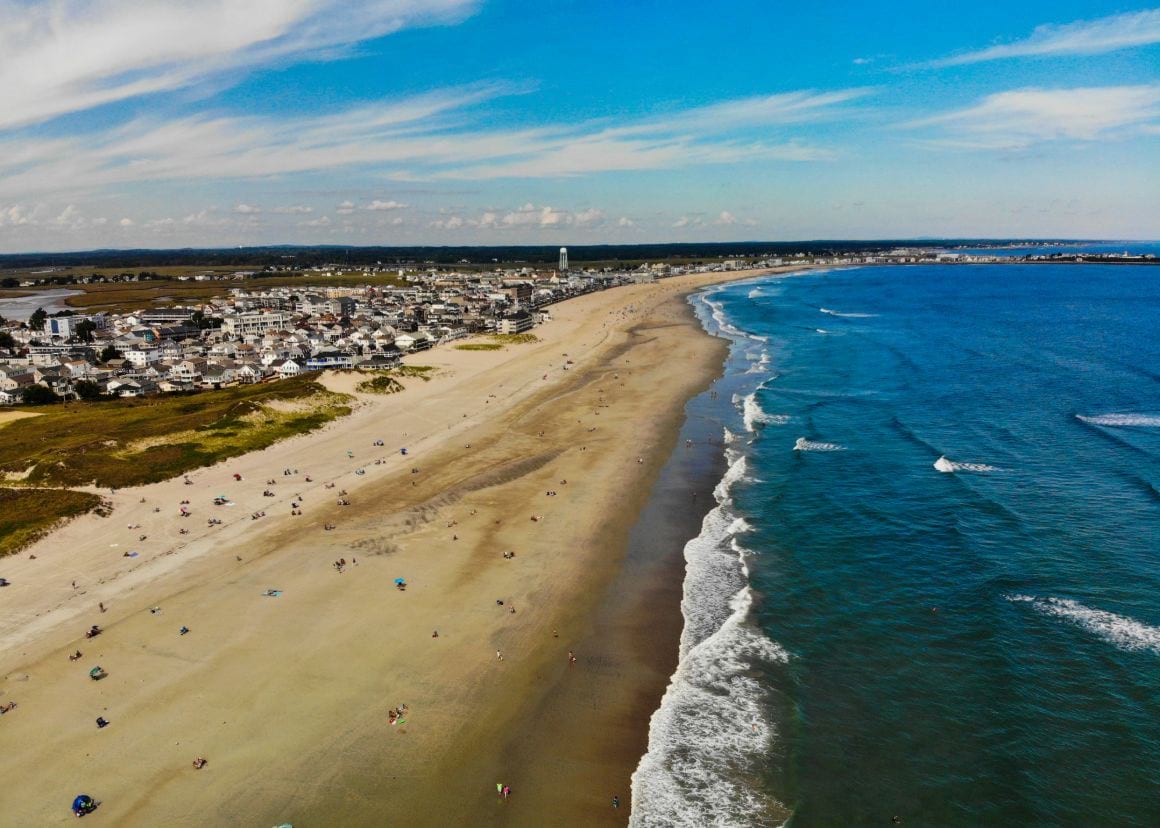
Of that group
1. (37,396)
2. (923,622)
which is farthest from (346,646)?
(37,396)

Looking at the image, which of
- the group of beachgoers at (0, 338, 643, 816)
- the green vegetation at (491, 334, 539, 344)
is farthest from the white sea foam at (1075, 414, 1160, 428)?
the green vegetation at (491, 334, 539, 344)

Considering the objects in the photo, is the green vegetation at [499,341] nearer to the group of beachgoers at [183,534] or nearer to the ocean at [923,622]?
the group of beachgoers at [183,534]

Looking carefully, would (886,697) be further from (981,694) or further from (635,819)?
(635,819)

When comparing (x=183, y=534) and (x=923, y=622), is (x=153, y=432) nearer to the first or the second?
(x=183, y=534)

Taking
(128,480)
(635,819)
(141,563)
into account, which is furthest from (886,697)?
(128,480)

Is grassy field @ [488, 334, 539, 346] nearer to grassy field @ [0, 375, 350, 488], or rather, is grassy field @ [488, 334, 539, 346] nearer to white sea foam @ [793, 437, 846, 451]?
grassy field @ [0, 375, 350, 488]

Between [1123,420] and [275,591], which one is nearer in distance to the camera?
[275,591]

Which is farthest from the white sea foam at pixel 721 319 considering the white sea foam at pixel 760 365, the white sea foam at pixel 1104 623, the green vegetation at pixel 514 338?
the white sea foam at pixel 1104 623
